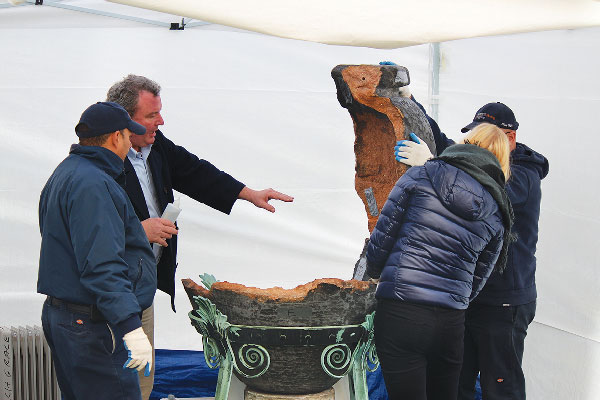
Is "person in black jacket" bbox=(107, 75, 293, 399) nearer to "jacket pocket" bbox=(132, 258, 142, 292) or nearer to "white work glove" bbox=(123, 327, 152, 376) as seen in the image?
"jacket pocket" bbox=(132, 258, 142, 292)

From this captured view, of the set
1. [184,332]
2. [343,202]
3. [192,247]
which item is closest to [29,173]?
[192,247]

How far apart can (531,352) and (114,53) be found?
2759mm

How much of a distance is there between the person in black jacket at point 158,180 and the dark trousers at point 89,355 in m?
0.70

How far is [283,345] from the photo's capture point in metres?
3.04

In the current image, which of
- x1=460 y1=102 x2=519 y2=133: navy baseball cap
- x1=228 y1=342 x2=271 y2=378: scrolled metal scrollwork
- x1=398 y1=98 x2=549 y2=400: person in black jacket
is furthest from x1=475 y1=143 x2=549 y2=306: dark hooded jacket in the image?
x1=228 y1=342 x2=271 y2=378: scrolled metal scrollwork

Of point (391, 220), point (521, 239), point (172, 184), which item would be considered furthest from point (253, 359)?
point (521, 239)

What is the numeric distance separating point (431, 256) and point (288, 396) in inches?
38.3

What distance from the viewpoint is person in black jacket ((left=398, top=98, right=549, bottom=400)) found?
3266 millimetres

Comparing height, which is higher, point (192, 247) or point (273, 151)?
point (273, 151)

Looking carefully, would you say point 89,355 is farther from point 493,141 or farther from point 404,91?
point 404,91

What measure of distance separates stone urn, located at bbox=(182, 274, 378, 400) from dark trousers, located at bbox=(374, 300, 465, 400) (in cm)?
35

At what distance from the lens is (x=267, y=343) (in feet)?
9.96

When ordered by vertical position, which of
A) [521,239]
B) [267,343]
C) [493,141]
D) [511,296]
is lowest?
[267,343]

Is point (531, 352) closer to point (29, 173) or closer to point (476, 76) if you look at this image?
point (476, 76)
